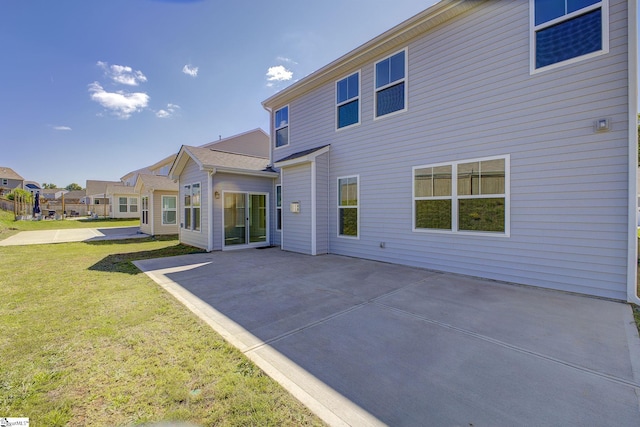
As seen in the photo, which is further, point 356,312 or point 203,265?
point 203,265

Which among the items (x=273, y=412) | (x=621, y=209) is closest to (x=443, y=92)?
(x=621, y=209)

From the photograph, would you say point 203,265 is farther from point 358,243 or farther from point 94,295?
point 358,243

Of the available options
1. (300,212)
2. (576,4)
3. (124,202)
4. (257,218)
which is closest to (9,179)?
(124,202)

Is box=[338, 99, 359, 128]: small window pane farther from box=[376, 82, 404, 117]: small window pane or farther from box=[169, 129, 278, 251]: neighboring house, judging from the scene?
box=[169, 129, 278, 251]: neighboring house

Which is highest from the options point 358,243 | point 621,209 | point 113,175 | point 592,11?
point 113,175

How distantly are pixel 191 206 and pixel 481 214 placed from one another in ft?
33.2

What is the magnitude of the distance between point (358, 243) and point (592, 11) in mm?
6498

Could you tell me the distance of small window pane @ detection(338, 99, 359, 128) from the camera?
7.89 m

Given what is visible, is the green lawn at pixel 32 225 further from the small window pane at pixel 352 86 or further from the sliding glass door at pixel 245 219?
the small window pane at pixel 352 86

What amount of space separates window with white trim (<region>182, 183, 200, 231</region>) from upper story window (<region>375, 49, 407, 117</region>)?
288 inches

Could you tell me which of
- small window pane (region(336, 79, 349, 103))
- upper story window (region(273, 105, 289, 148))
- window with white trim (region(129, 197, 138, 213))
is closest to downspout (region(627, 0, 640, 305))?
small window pane (region(336, 79, 349, 103))

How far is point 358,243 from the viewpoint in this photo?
7793 millimetres

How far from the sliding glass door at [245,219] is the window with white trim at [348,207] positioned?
364 centimetres

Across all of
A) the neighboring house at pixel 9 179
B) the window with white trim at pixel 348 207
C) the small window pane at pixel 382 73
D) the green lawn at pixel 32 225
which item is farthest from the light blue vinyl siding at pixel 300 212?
the neighboring house at pixel 9 179
